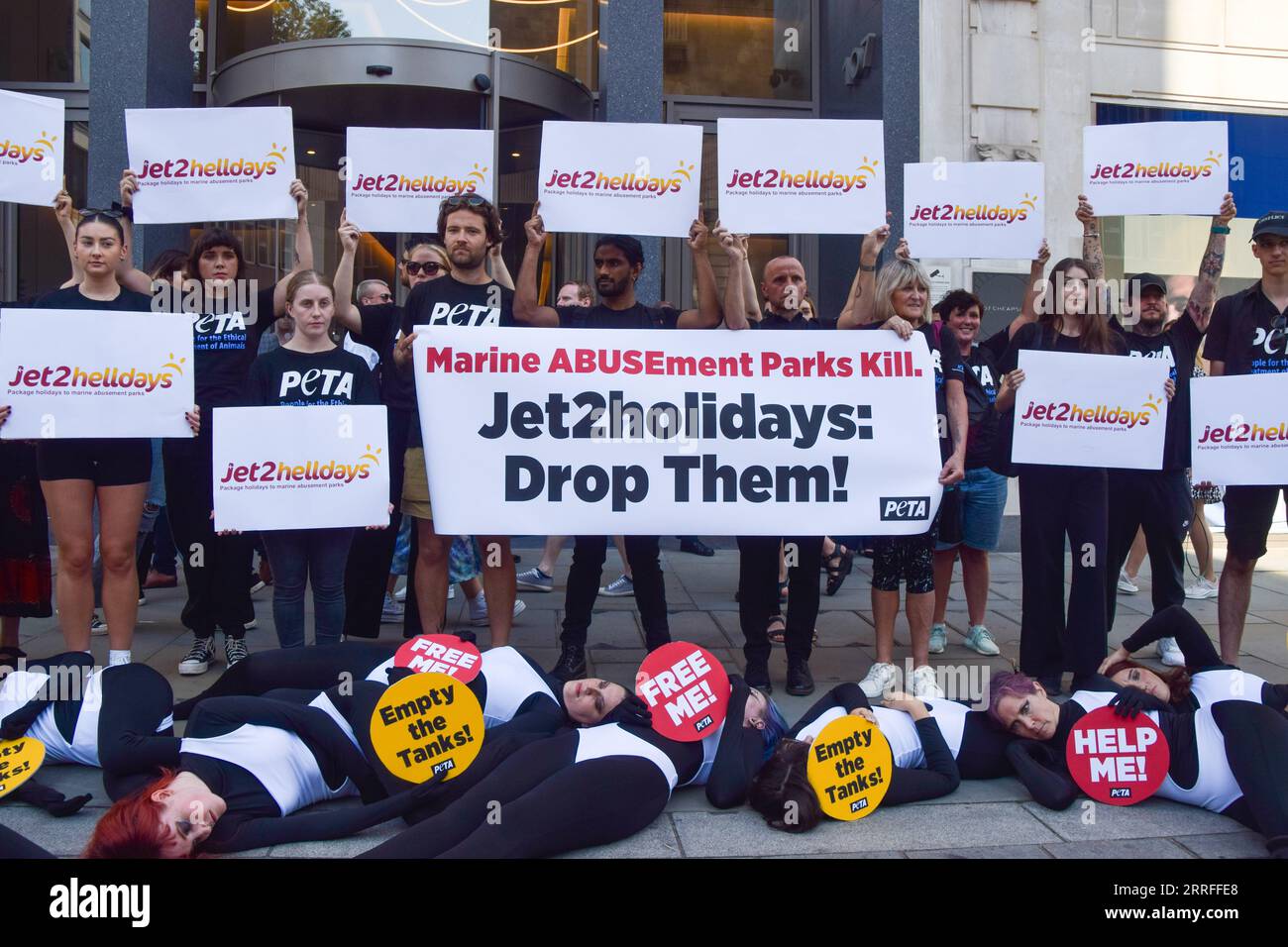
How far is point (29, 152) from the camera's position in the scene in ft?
16.3

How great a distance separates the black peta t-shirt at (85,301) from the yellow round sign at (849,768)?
3.52 m

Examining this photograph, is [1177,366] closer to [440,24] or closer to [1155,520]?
[1155,520]

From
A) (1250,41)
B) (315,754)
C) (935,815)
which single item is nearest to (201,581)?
(315,754)

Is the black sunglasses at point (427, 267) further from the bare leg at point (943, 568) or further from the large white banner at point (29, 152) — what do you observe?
the bare leg at point (943, 568)

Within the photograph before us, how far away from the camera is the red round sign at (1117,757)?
12.2 feet

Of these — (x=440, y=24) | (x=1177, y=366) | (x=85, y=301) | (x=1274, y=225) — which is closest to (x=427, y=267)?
(x=85, y=301)

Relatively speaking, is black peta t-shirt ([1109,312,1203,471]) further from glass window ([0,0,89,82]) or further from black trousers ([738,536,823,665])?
glass window ([0,0,89,82])

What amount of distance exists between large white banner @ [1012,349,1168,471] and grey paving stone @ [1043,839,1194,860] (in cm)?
194

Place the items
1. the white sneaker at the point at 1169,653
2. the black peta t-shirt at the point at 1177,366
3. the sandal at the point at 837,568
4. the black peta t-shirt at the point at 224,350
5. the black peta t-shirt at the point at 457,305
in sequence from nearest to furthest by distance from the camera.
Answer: the black peta t-shirt at the point at 457,305 → the black peta t-shirt at the point at 224,350 → the black peta t-shirt at the point at 1177,366 → the white sneaker at the point at 1169,653 → the sandal at the point at 837,568

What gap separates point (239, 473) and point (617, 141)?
2227 mm

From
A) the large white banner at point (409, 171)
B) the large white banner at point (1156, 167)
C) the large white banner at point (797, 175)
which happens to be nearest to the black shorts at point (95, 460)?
the large white banner at point (409, 171)

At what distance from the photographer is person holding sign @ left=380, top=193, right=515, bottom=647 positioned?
4848 millimetres

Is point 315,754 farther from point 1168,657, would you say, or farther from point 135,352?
point 1168,657

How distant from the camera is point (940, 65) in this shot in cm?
920
